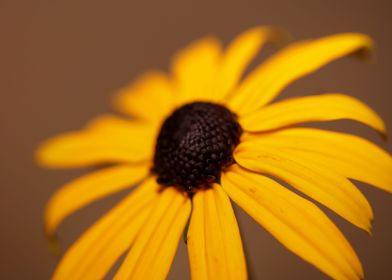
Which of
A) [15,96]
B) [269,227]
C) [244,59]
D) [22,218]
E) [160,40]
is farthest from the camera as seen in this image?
[160,40]

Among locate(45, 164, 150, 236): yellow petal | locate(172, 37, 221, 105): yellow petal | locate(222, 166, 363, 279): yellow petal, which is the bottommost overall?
locate(222, 166, 363, 279): yellow petal

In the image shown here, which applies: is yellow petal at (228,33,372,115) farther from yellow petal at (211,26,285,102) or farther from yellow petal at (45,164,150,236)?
yellow petal at (45,164,150,236)

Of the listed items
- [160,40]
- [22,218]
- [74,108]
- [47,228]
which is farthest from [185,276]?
[160,40]

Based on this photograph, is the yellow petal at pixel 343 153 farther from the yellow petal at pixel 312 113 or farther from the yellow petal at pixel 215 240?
the yellow petal at pixel 215 240

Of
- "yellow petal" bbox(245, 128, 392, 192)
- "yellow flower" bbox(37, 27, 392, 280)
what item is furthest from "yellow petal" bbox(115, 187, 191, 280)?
"yellow petal" bbox(245, 128, 392, 192)

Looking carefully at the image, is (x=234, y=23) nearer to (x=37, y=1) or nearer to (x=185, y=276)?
(x=37, y=1)

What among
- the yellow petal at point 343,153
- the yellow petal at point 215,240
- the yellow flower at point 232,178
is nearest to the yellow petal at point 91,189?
the yellow flower at point 232,178
